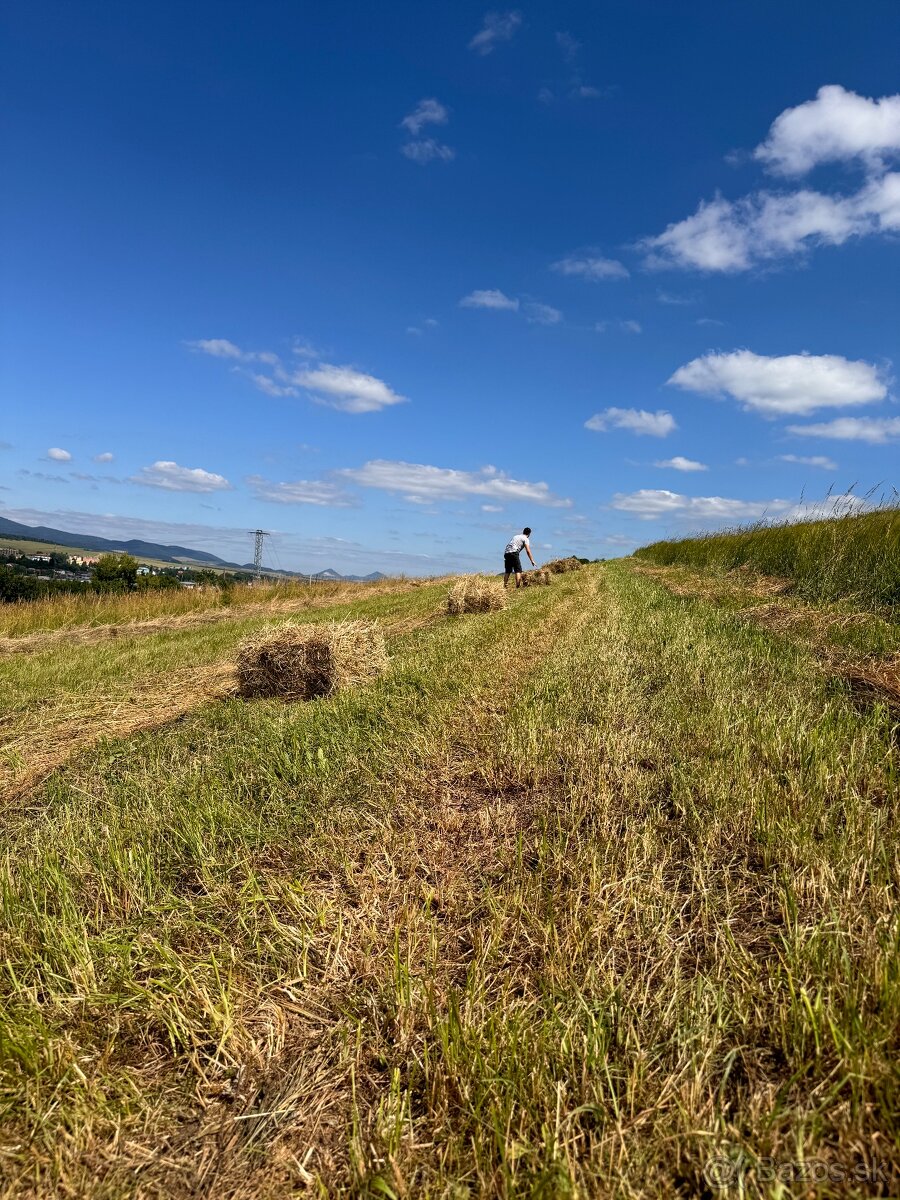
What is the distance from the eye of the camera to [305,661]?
7.23m

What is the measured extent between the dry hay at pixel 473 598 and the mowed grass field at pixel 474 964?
10.7 meters

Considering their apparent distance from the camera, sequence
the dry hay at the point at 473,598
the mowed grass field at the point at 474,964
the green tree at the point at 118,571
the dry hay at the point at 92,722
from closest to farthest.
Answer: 1. the mowed grass field at the point at 474,964
2. the dry hay at the point at 92,722
3. the dry hay at the point at 473,598
4. the green tree at the point at 118,571

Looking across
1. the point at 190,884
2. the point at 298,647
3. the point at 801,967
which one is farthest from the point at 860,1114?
the point at 298,647

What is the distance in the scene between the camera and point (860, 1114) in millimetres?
1289

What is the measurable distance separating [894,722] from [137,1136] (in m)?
4.52

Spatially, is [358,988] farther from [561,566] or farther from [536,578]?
[561,566]

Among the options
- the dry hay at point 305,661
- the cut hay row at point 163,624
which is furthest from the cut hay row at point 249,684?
the cut hay row at point 163,624

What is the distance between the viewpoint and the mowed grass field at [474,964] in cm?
134

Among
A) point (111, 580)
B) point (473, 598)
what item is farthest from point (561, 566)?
point (111, 580)

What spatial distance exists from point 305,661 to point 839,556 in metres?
9.13

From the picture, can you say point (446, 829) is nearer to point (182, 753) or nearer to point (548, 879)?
point (548, 879)

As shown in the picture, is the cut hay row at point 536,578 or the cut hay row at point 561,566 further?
the cut hay row at point 561,566

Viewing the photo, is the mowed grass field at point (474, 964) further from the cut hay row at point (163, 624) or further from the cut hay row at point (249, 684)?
the cut hay row at point (163, 624)

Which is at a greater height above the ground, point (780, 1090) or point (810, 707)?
point (810, 707)
